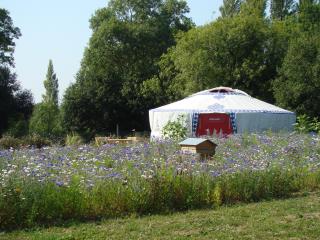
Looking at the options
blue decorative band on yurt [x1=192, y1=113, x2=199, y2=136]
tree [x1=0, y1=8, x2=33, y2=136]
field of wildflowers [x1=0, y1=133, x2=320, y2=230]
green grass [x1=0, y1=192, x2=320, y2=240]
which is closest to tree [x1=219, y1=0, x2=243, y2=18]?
tree [x1=0, y1=8, x2=33, y2=136]

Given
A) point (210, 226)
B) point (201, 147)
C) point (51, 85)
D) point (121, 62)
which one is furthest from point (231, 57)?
point (51, 85)

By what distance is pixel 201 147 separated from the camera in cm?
888

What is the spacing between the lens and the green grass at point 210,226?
193 inches

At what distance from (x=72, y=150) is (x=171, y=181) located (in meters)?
3.14

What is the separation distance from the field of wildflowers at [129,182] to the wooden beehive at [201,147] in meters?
0.34

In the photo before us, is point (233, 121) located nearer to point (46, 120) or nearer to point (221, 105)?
point (221, 105)

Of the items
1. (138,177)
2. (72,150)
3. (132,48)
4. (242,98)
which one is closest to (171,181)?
(138,177)

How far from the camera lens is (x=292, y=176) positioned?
24.7ft

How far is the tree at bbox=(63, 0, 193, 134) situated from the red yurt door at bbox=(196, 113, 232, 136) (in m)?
11.4

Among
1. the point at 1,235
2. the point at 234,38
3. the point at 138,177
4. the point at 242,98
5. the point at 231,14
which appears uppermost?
the point at 231,14

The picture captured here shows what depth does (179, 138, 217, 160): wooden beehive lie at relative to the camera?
8.83 m

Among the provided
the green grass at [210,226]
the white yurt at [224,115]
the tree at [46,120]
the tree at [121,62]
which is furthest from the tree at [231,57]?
the green grass at [210,226]

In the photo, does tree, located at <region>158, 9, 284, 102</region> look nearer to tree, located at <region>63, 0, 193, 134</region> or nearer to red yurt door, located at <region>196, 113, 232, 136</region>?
tree, located at <region>63, 0, 193, 134</region>

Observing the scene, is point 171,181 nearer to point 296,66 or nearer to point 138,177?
point 138,177
